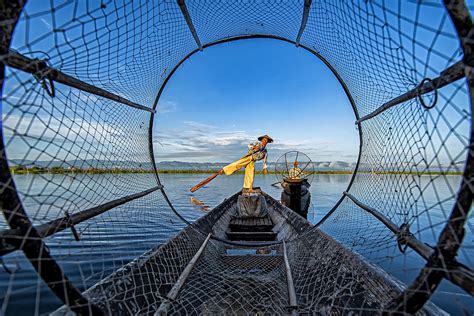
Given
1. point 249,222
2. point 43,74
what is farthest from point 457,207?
point 249,222

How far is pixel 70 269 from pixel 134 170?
2.87m

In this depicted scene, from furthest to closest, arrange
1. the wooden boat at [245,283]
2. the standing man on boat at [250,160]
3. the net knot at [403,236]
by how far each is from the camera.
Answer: the standing man on boat at [250,160]
the wooden boat at [245,283]
the net knot at [403,236]

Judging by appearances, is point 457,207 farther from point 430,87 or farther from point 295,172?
point 295,172

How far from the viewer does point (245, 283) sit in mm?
2797

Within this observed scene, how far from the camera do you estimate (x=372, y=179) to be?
10.2 feet

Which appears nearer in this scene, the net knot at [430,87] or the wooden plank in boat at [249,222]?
the net knot at [430,87]

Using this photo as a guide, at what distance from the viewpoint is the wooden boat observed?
200 centimetres

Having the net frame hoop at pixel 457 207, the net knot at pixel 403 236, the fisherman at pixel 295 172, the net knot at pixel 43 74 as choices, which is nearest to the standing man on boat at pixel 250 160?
the fisherman at pixel 295 172

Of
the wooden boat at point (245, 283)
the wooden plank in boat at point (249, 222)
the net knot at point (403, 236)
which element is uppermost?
the net knot at point (403, 236)

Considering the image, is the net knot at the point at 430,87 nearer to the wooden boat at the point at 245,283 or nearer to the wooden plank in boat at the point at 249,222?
the wooden boat at the point at 245,283

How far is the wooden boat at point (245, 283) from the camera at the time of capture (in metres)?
2.00

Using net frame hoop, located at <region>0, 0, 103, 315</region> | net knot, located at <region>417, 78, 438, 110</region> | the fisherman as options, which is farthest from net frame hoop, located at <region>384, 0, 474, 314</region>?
the fisherman

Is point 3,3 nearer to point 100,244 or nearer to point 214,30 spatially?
point 214,30

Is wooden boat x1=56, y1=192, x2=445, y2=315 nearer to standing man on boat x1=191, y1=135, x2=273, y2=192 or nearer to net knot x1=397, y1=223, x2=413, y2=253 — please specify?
net knot x1=397, y1=223, x2=413, y2=253
